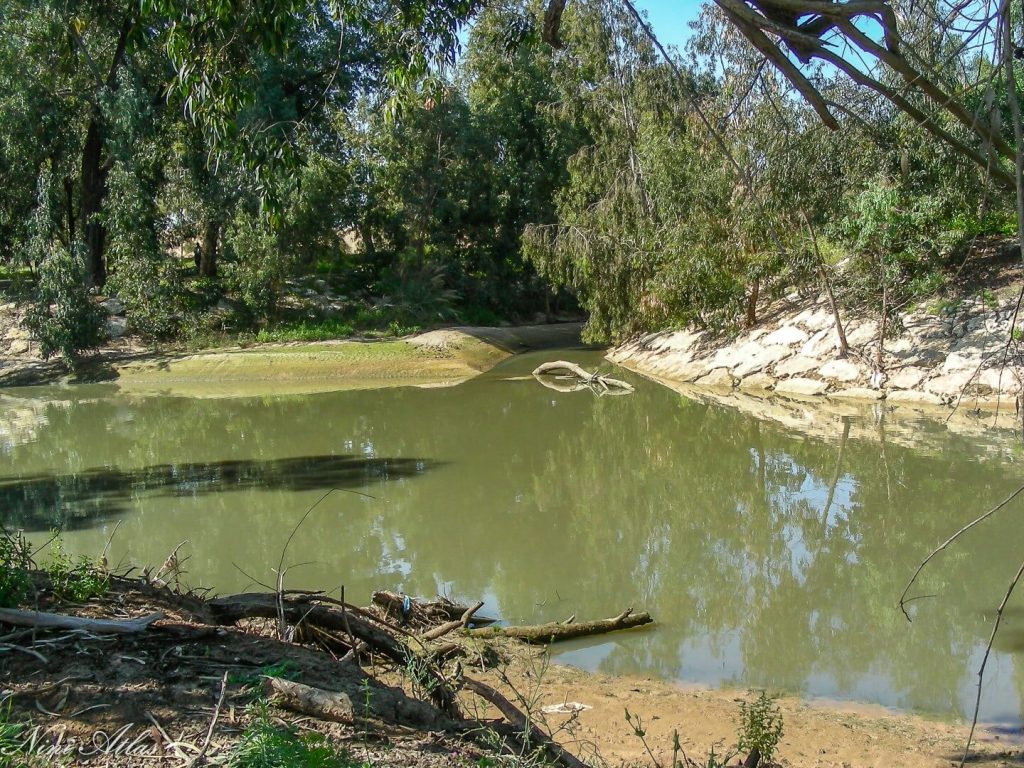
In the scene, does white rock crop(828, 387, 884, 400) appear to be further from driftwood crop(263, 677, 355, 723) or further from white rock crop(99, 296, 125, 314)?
white rock crop(99, 296, 125, 314)

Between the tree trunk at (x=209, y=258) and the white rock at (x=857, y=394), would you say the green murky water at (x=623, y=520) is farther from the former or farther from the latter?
the tree trunk at (x=209, y=258)

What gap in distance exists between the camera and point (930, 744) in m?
5.03

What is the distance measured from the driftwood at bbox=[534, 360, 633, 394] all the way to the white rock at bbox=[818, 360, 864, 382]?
12.2 feet

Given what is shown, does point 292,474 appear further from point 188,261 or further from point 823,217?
point 188,261

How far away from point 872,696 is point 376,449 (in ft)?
30.4

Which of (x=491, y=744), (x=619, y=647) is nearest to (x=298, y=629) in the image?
(x=491, y=744)

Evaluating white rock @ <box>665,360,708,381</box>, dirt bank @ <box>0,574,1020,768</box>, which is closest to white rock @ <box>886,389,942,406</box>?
white rock @ <box>665,360,708,381</box>

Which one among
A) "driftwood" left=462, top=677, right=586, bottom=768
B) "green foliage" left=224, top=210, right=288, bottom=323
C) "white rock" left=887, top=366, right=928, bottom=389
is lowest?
"driftwood" left=462, top=677, right=586, bottom=768

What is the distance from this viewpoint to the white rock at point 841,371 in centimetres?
1640

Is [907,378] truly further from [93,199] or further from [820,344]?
[93,199]

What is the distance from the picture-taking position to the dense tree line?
51.2 feet

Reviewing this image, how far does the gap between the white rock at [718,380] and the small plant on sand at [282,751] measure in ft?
53.6

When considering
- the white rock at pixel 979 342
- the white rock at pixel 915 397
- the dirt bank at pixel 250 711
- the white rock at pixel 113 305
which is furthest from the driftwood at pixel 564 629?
the white rock at pixel 113 305

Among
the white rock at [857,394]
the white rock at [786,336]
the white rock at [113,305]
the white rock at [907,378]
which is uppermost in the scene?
the white rock at [113,305]
